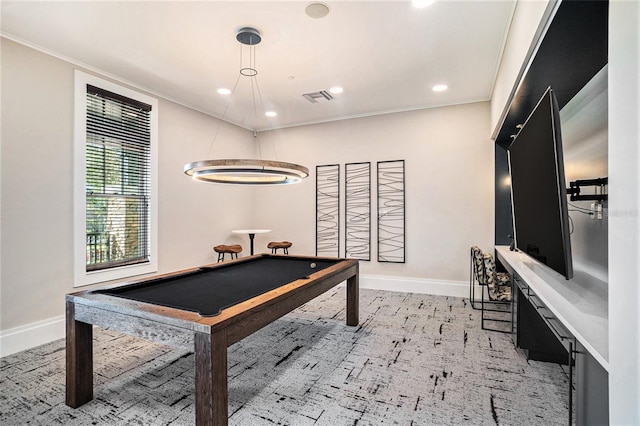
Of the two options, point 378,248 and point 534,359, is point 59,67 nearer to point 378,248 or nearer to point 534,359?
point 378,248

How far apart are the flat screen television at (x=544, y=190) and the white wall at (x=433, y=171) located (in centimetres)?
172

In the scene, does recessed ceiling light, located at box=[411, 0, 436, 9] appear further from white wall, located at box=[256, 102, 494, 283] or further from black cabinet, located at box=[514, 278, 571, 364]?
white wall, located at box=[256, 102, 494, 283]

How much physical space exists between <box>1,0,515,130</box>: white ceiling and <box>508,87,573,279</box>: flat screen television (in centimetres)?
108

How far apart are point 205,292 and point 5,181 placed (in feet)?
7.34

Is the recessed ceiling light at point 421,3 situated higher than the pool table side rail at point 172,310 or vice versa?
the recessed ceiling light at point 421,3

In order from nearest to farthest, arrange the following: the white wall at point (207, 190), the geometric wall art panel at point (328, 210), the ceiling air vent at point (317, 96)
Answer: the white wall at point (207, 190) → the ceiling air vent at point (317, 96) → the geometric wall art panel at point (328, 210)

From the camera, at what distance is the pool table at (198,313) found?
5.17 ft

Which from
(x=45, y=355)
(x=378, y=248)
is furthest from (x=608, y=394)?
(x=378, y=248)

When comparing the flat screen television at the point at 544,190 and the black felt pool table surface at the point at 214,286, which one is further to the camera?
the black felt pool table surface at the point at 214,286

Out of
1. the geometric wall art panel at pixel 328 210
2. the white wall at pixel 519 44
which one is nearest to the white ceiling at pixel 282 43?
the white wall at pixel 519 44

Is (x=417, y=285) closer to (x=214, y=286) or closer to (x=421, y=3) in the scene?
(x=214, y=286)

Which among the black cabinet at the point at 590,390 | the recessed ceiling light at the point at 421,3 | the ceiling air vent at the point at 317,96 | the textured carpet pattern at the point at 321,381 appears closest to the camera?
the black cabinet at the point at 590,390
